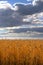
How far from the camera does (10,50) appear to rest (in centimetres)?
1104

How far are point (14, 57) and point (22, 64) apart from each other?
24.3 inches

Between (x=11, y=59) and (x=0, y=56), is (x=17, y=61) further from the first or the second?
(x=0, y=56)

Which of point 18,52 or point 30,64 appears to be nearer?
point 30,64

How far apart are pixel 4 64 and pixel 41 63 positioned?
126 centimetres

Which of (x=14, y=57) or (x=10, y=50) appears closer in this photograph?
(x=14, y=57)

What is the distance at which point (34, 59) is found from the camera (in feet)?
32.6

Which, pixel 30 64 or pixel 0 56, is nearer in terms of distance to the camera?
pixel 30 64

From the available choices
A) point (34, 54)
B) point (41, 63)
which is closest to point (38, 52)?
point (34, 54)

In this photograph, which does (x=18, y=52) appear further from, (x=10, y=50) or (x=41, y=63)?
(x=41, y=63)

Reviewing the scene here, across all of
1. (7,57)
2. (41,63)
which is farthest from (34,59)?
(7,57)

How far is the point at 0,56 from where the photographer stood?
1057cm

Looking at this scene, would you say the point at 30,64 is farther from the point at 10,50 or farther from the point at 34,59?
the point at 10,50

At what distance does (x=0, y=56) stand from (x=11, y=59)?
0.73m

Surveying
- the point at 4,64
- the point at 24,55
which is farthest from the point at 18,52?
the point at 4,64
